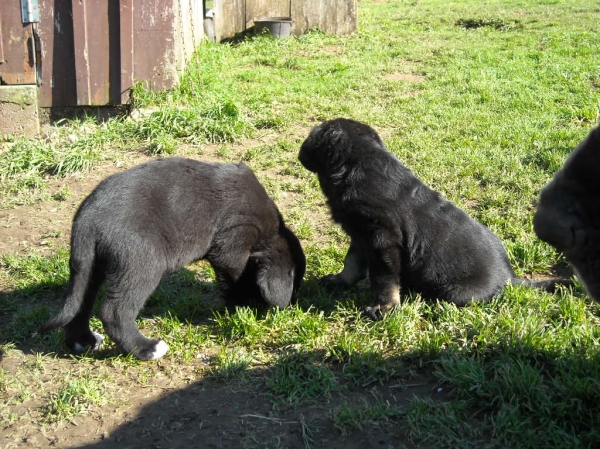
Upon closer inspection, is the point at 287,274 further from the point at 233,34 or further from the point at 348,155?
the point at 233,34

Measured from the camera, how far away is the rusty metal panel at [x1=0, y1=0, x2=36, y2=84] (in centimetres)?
821

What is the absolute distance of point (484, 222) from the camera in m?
6.22

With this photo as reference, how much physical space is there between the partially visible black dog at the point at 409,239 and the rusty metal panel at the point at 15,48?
5.25 metres

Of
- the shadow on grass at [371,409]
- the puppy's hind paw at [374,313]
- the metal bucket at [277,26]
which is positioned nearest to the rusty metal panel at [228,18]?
the metal bucket at [277,26]

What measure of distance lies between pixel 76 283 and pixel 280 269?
150 centimetres

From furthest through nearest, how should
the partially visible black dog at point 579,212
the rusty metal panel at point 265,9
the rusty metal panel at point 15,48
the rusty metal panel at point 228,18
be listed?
the rusty metal panel at point 265,9 < the rusty metal panel at point 228,18 < the rusty metal panel at point 15,48 < the partially visible black dog at point 579,212

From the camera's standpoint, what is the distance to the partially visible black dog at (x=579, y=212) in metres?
2.74

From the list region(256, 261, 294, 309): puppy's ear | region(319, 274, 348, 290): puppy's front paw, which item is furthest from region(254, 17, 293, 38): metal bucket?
region(256, 261, 294, 309): puppy's ear

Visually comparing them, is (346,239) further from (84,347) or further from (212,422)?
(212,422)

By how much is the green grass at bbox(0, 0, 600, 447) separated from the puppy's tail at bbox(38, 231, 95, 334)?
40 centimetres

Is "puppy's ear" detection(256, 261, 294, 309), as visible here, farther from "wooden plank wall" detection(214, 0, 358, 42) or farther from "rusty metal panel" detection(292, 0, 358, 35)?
"rusty metal panel" detection(292, 0, 358, 35)

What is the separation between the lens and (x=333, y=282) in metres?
5.52

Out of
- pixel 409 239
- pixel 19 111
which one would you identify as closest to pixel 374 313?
pixel 409 239

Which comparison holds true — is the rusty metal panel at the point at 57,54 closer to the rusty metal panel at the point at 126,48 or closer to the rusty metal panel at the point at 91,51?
the rusty metal panel at the point at 91,51
